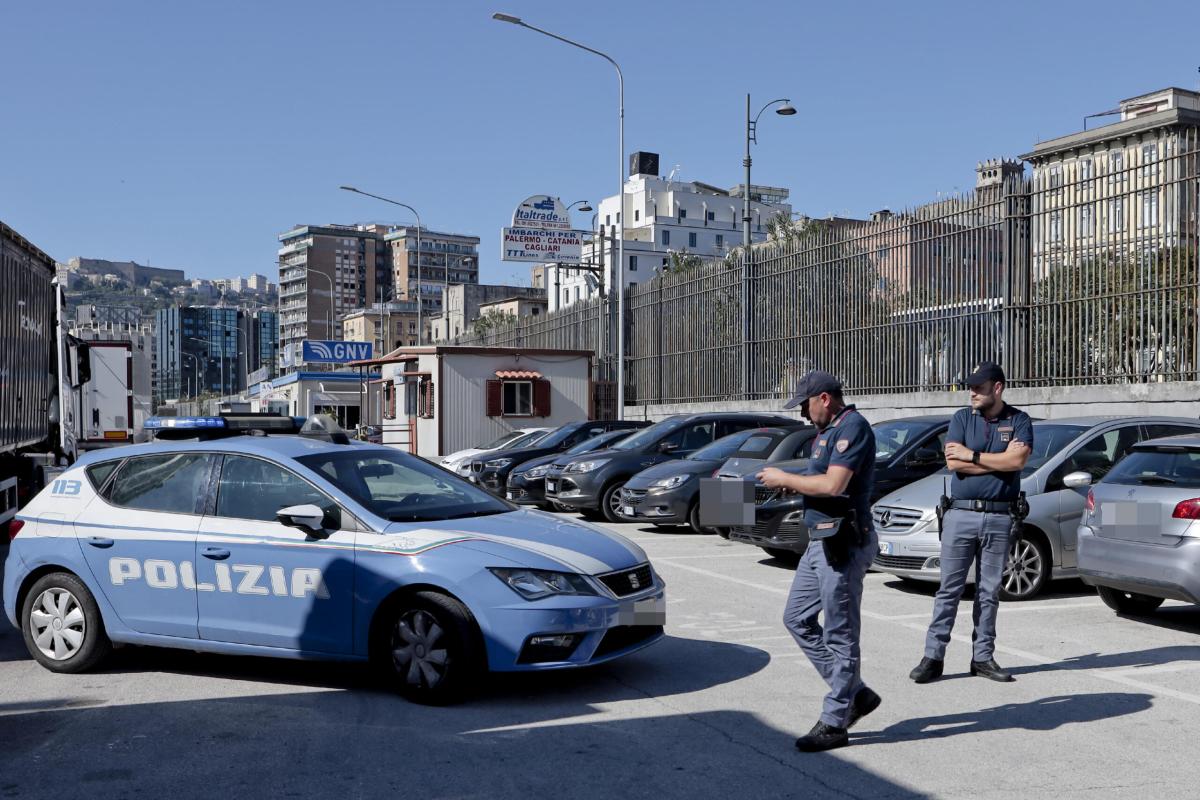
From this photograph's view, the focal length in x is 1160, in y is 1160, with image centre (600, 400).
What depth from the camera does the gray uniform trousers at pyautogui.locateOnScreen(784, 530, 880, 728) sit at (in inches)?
215

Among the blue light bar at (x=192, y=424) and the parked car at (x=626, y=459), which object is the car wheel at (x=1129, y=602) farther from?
the parked car at (x=626, y=459)

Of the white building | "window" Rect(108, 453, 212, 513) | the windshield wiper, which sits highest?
the white building

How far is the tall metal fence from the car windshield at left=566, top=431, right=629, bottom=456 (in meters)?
4.41

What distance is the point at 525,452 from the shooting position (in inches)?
810

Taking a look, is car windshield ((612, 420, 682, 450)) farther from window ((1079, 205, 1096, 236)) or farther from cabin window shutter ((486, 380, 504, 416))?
cabin window shutter ((486, 380, 504, 416))

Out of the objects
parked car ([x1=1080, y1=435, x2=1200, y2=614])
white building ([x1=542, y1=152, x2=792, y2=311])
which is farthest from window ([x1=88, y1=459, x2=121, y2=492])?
white building ([x1=542, y1=152, x2=792, y2=311])

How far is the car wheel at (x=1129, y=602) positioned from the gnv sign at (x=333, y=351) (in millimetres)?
46549

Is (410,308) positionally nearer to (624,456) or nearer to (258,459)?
(624,456)

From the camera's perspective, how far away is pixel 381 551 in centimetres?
633

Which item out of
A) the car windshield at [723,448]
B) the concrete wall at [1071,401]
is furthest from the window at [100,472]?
the concrete wall at [1071,401]

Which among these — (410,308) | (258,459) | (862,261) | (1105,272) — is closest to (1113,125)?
(862,261)

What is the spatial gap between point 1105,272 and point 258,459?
1182 centimetres

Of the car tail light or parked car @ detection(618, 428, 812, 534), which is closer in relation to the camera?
the car tail light

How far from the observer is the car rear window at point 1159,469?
8078mm
